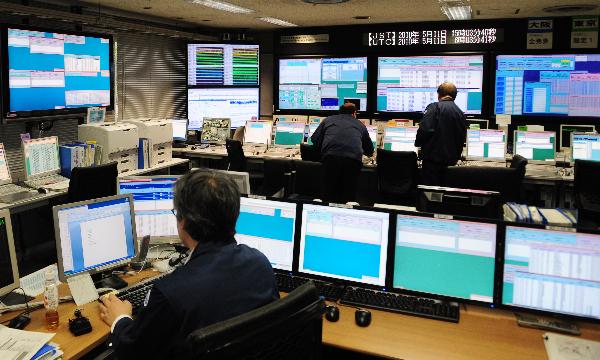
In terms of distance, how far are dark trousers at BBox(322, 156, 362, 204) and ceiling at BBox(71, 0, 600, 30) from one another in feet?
6.75

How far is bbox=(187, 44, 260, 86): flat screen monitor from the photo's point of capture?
8.33 meters

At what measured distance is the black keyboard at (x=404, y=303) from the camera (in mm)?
2158

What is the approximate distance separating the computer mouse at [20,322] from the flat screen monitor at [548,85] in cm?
700

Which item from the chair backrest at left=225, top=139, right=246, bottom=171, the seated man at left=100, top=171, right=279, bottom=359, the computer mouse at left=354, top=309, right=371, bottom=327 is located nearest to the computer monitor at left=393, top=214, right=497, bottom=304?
the computer mouse at left=354, top=309, right=371, bottom=327

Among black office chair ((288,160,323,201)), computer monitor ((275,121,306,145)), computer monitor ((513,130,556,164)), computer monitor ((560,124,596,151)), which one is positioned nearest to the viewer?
black office chair ((288,160,323,201))

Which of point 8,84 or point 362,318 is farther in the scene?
point 8,84

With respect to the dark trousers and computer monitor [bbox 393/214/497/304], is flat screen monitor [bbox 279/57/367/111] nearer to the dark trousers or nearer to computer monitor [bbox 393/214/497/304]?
the dark trousers

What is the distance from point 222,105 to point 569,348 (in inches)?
284

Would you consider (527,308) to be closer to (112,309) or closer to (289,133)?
(112,309)

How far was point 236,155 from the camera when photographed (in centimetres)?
648

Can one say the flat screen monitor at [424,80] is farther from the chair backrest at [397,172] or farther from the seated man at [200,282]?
the seated man at [200,282]

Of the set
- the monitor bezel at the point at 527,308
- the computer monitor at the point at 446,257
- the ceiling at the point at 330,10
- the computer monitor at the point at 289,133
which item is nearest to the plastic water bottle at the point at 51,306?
the computer monitor at the point at 446,257

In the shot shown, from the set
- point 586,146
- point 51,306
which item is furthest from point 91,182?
point 586,146

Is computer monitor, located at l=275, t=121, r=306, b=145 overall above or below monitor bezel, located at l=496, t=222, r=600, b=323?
above
